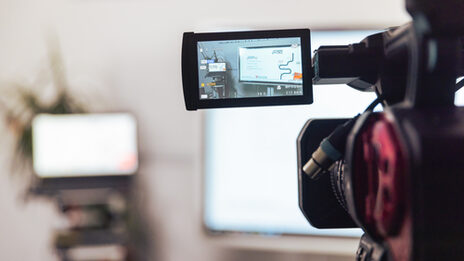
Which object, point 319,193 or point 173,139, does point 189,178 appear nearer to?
point 173,139

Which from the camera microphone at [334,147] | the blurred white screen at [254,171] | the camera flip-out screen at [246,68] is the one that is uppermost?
the camera flip-out screen at [246,68]

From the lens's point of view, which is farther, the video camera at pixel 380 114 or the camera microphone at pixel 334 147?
the camera microphone at pixel 334 147

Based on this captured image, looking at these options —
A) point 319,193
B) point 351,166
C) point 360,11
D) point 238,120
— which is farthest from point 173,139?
point 351,166

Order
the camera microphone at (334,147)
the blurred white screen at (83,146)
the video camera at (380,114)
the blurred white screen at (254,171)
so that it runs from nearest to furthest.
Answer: the video camera at (380,114) < the camera microphone at (334,147) < the blurred white screen at (254,171) < the blurred white screen at (83,146)

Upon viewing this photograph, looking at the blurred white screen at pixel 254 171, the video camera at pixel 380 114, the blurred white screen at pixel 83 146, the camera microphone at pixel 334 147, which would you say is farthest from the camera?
the blurred white screen at pixel 83 146

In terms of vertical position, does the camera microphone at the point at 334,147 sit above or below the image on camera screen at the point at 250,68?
below

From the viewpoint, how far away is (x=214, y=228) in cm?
164

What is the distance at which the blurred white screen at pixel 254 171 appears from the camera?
160 cm

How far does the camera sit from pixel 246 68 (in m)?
0.46

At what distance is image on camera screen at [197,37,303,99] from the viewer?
17.2 inches

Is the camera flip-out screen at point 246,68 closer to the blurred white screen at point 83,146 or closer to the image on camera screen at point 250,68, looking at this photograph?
the image on camera screen at point 250,68

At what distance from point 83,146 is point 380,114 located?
5.44 ft

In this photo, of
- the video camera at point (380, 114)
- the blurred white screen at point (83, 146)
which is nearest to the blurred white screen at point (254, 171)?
the blurred white screen at point (83, 146)

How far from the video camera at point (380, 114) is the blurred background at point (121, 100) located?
1.27 metres
